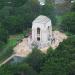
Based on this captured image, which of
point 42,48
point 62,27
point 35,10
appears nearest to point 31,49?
point 42,48

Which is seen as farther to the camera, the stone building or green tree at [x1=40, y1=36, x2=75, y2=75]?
the stone building

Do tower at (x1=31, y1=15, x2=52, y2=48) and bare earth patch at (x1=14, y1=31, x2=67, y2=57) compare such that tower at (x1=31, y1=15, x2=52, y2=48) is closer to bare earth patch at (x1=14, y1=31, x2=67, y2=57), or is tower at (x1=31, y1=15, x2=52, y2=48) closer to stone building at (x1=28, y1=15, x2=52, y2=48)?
stone building at (x1=28, y1=15, x2=52, y2=48)

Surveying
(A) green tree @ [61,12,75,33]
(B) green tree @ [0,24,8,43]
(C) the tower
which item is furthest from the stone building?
(A) green tree @ [61,12,75,33]

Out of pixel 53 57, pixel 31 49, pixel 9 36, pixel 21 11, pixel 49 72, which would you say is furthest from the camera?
pixel 21 11

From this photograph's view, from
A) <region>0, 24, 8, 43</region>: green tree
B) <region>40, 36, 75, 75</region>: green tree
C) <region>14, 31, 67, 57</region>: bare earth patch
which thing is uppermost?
<region>40, 36, 75, 75</region>: green tree

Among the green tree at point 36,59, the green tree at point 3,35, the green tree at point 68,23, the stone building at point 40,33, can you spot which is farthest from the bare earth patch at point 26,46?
the green tree at point 36,59

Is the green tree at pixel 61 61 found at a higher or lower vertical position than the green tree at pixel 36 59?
higher

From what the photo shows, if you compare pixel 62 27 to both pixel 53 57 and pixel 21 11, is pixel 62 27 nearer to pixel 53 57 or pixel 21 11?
pixel 21 11

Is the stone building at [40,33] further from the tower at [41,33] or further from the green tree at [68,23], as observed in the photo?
the green tree at [68,23]
